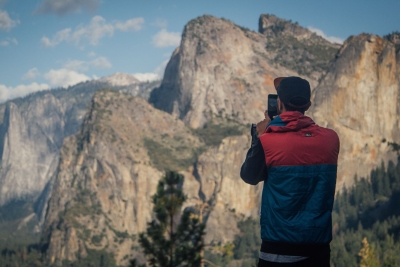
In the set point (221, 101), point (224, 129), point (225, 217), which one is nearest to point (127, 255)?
point (225, 217)

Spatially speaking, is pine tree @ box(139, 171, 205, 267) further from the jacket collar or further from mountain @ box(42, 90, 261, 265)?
mountain @ box(42, 90, 261, 265)

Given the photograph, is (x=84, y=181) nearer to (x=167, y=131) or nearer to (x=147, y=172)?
(x=147, y=172)

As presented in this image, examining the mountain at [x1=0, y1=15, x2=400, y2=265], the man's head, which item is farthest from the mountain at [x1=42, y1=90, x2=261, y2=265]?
the man's head

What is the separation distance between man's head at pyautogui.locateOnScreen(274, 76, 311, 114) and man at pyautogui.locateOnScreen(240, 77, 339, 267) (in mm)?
322

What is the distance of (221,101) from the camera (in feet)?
532

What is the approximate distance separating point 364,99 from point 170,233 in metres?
121

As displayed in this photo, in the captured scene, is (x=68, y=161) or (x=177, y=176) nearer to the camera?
(x=177, y=176)

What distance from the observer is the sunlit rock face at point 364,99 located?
13275 cm

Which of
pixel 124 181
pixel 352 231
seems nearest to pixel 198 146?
pixel 124 181

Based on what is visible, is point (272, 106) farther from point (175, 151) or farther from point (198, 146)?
point (198, 146)

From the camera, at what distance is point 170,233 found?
83.1ft

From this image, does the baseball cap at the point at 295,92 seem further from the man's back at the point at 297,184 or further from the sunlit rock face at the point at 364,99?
the sunlit rock face at the point at 364,99

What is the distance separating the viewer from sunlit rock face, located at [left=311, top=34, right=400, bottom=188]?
133 meters

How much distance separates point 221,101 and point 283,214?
15697 cm
